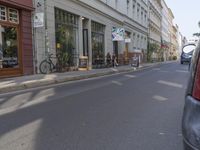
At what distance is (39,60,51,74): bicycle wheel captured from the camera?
762 inches

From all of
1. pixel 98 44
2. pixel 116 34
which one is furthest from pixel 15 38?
pixel 116 34

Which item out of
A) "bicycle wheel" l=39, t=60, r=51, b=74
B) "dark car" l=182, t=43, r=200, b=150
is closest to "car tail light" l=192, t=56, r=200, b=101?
"dark car" l=182, t=43, r=200, b=150

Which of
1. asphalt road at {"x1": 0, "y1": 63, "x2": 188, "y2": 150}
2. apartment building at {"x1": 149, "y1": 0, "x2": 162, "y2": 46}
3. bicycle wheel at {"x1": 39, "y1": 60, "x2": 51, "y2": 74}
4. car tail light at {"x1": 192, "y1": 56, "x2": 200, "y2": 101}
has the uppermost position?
apartment building at {"x1": 149, "y1": 0, "x2": 162, "y2": 46}

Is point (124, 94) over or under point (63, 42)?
under

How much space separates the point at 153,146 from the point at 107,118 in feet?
6.85

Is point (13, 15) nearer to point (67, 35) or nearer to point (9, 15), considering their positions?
point (9, 15)

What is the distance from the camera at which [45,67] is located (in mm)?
19656

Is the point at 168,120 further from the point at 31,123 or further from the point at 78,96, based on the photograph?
the point at 78,96

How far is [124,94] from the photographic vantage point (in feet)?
36.3

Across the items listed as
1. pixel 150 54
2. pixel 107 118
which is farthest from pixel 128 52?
pixel 107 118

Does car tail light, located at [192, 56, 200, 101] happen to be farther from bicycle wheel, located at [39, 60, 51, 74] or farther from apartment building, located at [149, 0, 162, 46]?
apartment building, located at [149, 0, 162, 46]

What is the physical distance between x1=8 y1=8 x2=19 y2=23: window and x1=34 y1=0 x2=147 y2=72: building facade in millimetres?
1410

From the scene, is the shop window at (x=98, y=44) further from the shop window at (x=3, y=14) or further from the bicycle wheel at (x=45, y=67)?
the shop window at (x=3, y=14)

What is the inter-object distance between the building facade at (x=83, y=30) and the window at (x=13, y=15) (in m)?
1.41
